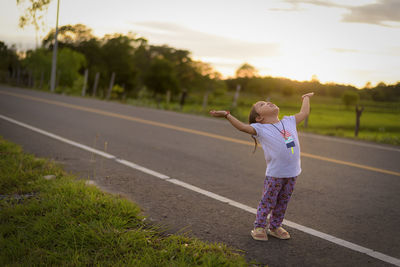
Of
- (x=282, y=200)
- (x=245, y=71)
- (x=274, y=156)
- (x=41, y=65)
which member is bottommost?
(x=282, y=200)

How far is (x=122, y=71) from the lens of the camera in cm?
7375

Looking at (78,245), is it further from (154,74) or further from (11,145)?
(154,74)

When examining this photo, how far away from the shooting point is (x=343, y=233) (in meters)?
3.63

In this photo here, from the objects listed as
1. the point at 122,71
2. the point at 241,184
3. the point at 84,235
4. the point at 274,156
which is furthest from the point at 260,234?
the point at 122,71

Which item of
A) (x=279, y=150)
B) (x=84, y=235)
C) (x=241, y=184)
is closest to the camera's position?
(x=84, y=235)

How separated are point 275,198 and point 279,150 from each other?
1.43 ft

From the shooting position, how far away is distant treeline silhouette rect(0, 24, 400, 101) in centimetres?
4516

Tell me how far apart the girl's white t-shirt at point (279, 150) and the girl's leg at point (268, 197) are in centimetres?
7

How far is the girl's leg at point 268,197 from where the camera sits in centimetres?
332

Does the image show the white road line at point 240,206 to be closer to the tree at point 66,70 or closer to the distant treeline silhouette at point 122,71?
the distant treeline silhouette at point 122,71

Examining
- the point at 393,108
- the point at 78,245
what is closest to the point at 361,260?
the point at 78,245

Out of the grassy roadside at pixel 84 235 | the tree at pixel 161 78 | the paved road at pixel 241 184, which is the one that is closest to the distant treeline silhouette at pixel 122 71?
the tree at pixel 161 78

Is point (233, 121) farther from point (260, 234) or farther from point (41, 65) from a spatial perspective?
point (41, 65)

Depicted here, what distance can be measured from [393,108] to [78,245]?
76.9ft
